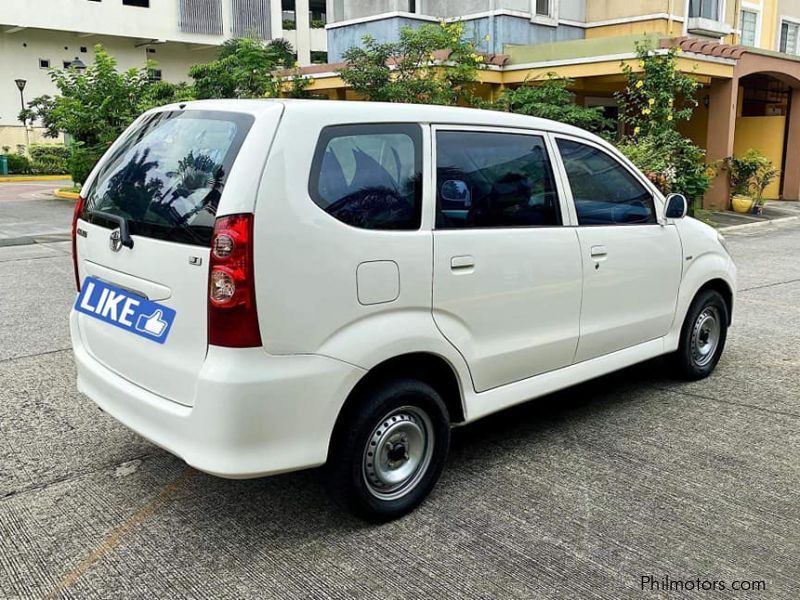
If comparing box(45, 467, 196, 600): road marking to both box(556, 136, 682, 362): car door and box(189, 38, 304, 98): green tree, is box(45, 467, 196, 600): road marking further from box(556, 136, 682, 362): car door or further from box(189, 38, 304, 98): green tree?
box(189, 38, 304, 98): green tree

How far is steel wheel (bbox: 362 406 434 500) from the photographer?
3.44m

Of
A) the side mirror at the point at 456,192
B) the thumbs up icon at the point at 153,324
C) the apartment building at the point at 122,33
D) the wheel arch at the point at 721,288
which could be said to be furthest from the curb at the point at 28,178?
the side mirror at the point at 456,192

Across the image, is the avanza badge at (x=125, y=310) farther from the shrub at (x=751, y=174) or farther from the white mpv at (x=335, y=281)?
the shrub at (x=751, y=174)

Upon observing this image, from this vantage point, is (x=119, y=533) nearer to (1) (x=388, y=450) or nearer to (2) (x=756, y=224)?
(1) (x=388, y=450)

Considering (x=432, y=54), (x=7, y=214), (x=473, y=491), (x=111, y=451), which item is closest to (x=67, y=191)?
(x=7, y=214)

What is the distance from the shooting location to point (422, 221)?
3.52 metres

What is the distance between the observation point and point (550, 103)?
15.4 metres

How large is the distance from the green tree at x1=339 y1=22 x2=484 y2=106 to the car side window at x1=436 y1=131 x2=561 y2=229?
11.0 metres

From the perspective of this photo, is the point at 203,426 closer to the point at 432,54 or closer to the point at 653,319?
the point at 653,319

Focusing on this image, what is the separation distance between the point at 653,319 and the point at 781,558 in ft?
6.20

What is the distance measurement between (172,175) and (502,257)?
5.21 ft

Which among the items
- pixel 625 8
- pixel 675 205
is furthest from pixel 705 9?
pixel 675 205

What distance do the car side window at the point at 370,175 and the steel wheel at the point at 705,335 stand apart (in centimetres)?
277

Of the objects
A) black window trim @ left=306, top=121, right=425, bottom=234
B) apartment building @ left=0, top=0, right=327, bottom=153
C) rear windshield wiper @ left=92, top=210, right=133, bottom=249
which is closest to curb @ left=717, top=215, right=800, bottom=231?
black window trim @ left=306, top=121, right=425, bottom=234
